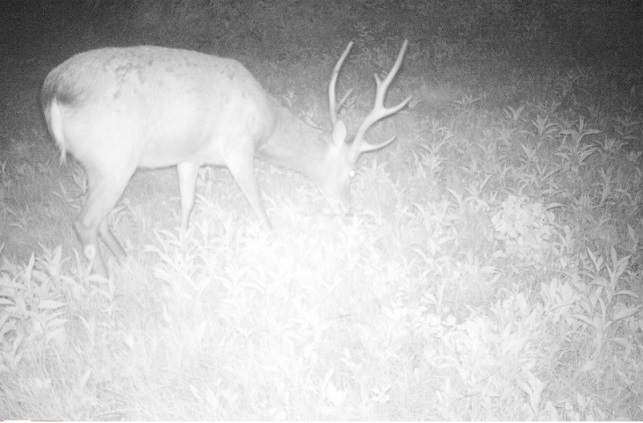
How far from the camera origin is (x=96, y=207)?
3709mm

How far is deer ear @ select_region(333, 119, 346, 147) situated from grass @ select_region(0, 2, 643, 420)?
566 mm

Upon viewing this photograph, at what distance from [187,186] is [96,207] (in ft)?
3.71

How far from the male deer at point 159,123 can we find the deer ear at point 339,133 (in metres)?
0.01

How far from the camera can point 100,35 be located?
1263 cm

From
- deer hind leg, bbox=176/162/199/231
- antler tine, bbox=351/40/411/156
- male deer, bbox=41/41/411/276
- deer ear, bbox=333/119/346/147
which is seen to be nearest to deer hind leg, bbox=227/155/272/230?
male deer, bbox=41/41/411/276

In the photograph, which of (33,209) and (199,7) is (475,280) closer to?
(33,209)

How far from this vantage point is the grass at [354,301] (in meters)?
2.50

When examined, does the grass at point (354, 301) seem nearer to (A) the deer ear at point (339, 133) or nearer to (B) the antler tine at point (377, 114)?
(B) the antler tine at point (377, 114)

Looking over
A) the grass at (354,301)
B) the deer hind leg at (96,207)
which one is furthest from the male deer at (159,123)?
the grass at (354,301)

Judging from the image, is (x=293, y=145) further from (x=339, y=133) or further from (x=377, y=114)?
(x=377, y=114)

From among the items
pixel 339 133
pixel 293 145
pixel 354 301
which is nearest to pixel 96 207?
pixel 293 145

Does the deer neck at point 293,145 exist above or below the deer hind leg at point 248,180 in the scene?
above

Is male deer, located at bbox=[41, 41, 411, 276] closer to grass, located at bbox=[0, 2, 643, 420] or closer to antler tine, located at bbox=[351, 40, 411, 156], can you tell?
antler tine, located at bbox=[351, 40, 411, 156]

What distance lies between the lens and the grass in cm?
250
